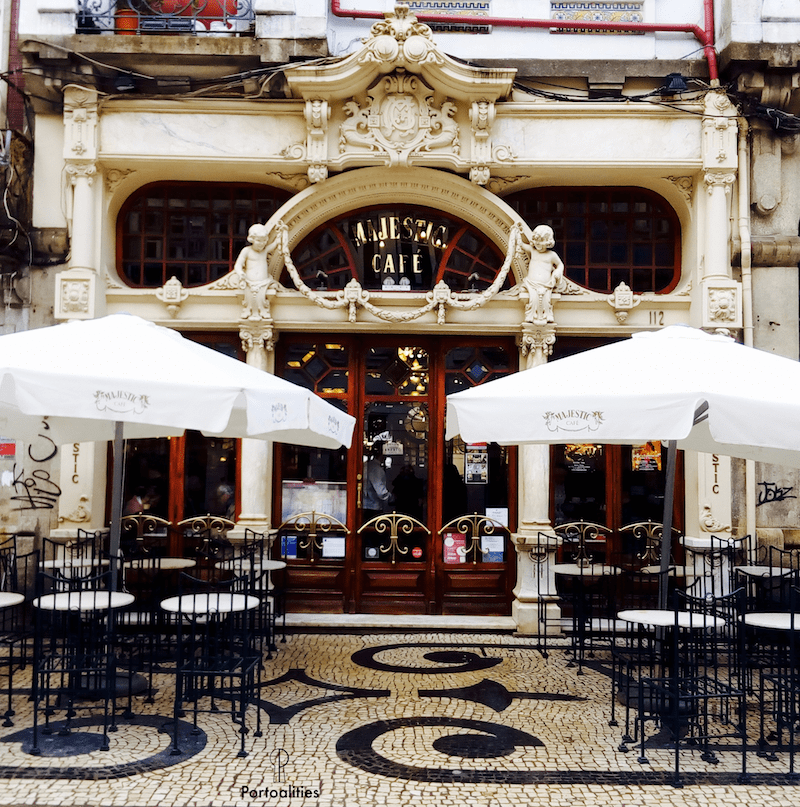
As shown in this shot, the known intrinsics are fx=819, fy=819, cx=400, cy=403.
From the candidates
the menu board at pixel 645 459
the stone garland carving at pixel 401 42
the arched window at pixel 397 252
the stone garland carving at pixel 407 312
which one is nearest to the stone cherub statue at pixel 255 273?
the stone garland carving at pixel 407 312

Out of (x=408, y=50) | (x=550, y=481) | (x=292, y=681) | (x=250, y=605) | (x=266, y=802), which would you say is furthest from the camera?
(x=550, y=481)

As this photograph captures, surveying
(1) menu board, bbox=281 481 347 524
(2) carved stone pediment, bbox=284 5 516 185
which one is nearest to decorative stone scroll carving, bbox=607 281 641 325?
(2) carved stone pediment, bbox=284 5 516 185

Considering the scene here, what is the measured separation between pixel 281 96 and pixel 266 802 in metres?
7.40

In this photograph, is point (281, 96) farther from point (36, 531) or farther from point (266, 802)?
point (266, 802)

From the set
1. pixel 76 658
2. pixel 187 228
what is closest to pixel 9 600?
pixel 76 658

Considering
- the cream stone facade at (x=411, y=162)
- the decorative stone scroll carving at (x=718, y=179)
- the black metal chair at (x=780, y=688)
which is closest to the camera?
the black metal chair at (x=780, y=688)

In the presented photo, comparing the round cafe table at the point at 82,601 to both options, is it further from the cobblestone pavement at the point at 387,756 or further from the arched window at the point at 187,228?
the arched window at the point at 187,228

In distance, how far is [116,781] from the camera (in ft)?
15.5

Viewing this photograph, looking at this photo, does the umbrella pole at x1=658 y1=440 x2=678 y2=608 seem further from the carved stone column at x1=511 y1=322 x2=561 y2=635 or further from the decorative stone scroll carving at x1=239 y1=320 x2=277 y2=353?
the decorative stone scroll carving at x1=239 y1=320 x2=277 y2=353

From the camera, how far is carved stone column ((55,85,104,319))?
8984 mm

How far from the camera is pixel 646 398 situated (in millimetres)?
4934

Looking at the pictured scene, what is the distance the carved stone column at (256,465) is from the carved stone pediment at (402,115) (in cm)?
184

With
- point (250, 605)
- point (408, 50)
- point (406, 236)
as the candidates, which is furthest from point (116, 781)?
point (408, 50)

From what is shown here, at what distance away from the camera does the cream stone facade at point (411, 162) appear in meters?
8.98
